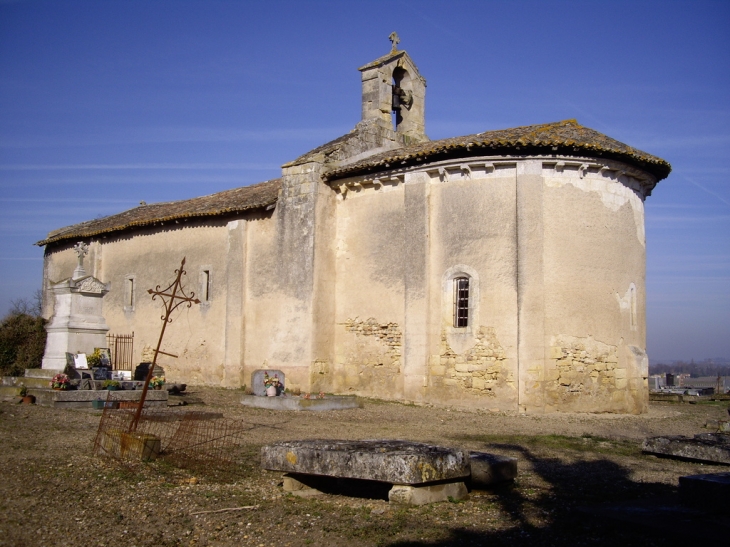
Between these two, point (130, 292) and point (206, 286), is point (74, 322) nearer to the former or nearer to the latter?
point (206, 286)

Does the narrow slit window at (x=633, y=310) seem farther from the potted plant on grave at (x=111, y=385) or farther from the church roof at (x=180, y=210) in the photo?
the potted plant on grave at (x=111, y=385)

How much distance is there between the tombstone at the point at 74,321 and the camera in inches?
584

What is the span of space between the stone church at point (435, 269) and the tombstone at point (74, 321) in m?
0.39

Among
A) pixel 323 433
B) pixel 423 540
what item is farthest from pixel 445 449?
pixel 323 433

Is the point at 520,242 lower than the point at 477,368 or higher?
higher

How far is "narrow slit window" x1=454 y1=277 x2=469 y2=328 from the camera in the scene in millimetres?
16438

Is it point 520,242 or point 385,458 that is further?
point 520,242

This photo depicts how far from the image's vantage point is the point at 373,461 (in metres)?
6.29

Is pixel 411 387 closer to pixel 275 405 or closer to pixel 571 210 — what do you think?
pixel 275 405

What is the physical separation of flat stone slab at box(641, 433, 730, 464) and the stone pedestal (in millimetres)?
11173

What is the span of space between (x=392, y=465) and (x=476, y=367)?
10.00 m

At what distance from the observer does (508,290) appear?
15.8 m

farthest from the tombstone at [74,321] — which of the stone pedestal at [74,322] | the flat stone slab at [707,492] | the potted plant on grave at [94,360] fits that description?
the flat stone slab at [707,492]

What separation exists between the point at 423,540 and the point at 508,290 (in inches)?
426
